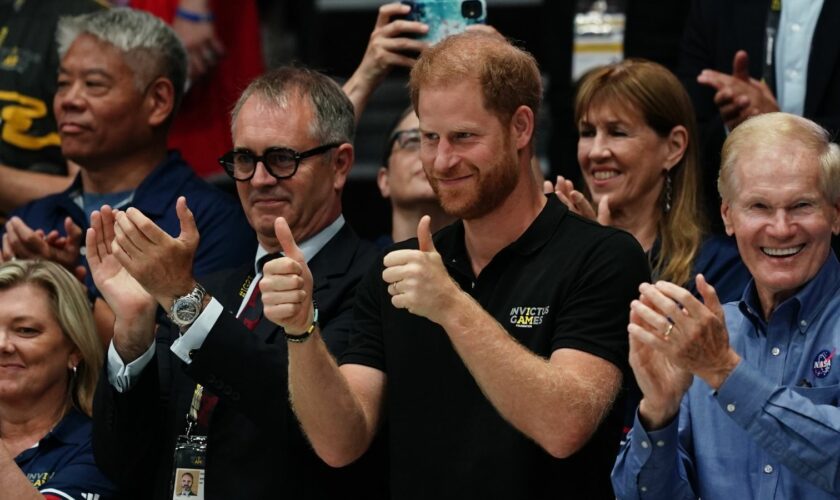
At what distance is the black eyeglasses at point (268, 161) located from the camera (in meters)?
4.25

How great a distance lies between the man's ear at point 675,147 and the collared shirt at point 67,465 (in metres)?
1.81

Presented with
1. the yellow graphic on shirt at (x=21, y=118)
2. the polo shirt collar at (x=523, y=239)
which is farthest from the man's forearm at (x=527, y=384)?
the yellow graphic on shirt at (x=21, y=118)

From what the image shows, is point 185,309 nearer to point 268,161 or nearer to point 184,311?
point 184,311

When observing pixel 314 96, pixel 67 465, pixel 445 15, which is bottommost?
pixel 67 465

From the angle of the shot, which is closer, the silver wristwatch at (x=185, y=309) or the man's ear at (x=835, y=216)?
the man's ear at (x=835, y=216)

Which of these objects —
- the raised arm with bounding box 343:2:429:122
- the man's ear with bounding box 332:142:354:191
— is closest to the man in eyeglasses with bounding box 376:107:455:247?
the raised arm with bounding box 343:2:429:122

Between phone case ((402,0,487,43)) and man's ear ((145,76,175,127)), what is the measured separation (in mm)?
1012

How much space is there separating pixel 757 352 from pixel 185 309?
1.36 metres

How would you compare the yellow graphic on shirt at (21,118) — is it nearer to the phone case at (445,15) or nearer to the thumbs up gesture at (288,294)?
the phone case at (445,15)

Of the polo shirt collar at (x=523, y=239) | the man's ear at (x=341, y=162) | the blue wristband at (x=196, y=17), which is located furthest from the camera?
the blue wristband at (x=196, y=17)

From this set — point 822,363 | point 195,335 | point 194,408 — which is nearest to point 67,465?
point 194,408

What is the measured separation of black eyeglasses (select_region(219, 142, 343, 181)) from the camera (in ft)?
14.0

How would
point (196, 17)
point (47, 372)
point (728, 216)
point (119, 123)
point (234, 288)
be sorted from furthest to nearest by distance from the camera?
point (196, 17) < point (119, 123) < point (47, 372) < point (234, 288) < point (728, 216)

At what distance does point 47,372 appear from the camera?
4477mm
